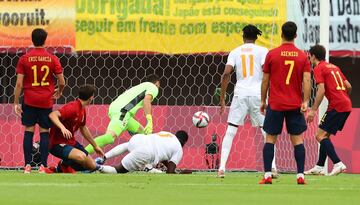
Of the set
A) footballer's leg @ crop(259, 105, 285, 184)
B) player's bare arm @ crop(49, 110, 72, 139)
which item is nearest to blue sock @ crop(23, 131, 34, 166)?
player's bare arm @ crop(49, 110, 72, 139)

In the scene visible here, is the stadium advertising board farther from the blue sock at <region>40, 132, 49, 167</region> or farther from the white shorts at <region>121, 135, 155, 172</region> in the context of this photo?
the blue sock at <region>40, 132, 49, 167</region>

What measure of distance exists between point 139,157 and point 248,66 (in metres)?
2.13

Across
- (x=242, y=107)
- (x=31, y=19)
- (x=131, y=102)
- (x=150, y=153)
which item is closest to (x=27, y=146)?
(x=150, y=153)

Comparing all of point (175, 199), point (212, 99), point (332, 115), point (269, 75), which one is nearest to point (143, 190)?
point (175, 199)

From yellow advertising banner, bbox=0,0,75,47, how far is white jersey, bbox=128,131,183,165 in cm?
379

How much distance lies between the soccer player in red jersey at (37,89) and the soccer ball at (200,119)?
323 cm

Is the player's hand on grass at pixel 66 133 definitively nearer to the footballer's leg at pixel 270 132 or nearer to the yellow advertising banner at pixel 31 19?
the footballer's leg at pixel 270 132

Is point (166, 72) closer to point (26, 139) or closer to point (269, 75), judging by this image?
point (26, 139)

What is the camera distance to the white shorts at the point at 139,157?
15.3m

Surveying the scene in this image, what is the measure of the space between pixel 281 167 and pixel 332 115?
2668 millimetres

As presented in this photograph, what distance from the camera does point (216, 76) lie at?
21031 millimetres

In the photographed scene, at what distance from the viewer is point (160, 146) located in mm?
15383

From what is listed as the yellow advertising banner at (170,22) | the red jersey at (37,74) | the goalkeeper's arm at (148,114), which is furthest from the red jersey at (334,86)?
the red jersey at (37,74)

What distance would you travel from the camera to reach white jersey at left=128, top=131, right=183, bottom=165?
50.5 ft
